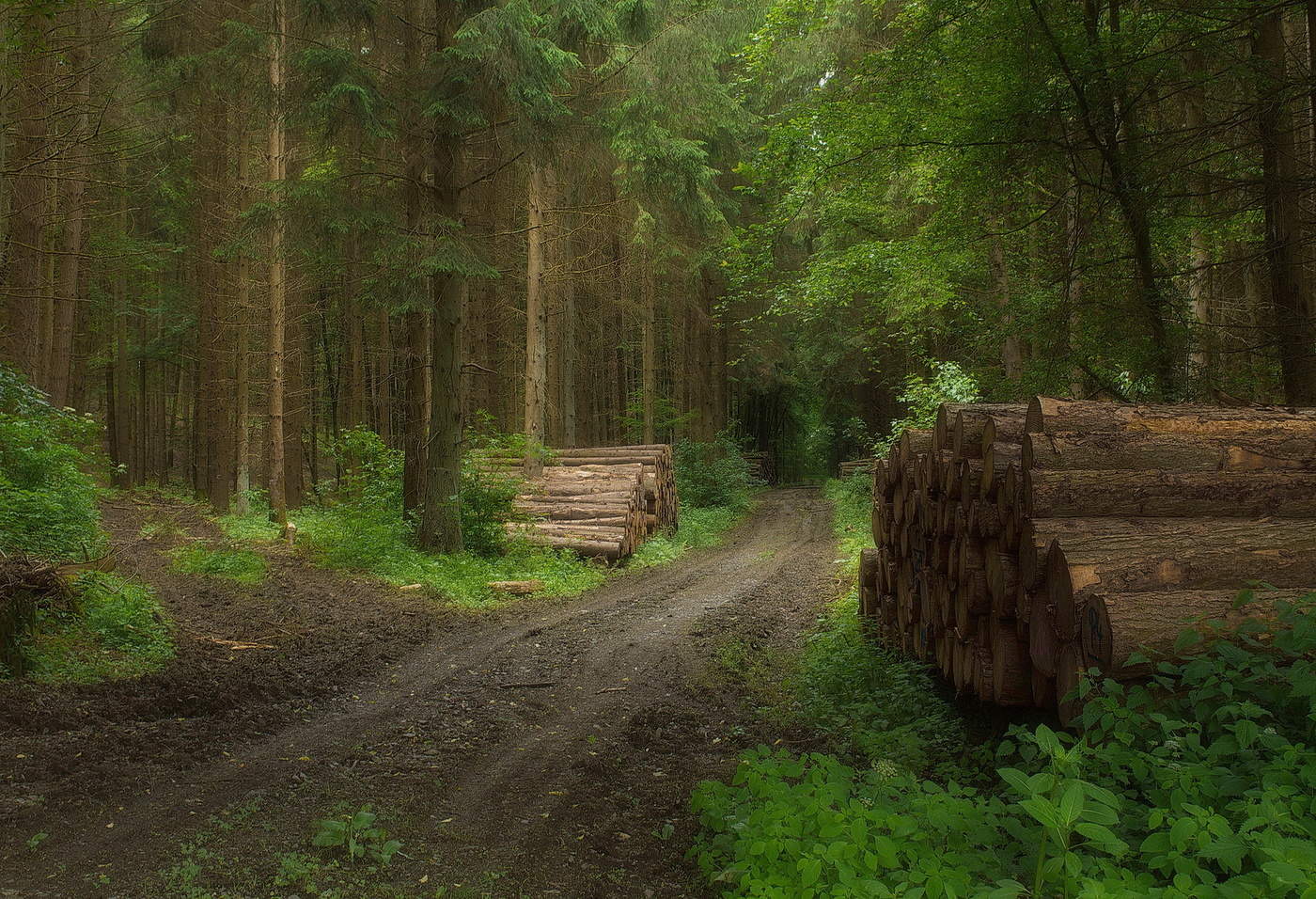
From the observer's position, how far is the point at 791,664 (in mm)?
7637

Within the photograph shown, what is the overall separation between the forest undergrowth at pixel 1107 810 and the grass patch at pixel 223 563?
8.72 meters

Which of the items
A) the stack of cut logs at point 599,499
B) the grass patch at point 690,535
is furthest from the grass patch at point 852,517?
the stack of cut logs at point 599,499

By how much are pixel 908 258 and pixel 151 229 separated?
72.6 feet

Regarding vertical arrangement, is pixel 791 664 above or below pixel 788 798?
below

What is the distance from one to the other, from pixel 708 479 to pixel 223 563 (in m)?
15.4

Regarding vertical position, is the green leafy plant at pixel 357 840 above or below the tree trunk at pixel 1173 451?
below

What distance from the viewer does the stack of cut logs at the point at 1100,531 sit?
386cm

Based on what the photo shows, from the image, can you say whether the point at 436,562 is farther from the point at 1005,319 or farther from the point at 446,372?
the point at 1005,319

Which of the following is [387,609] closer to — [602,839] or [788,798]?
[602,839]

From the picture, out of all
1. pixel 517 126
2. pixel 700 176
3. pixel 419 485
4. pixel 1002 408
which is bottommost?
pixel 419 485

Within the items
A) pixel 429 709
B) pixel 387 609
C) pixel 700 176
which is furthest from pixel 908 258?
pixel 429 709

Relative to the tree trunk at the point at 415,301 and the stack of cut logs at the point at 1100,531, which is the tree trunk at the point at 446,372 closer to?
the tree trunk at the point at 415,301

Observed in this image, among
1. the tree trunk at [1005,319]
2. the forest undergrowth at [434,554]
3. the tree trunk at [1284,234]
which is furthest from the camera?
the tree trunk at [1005,319]

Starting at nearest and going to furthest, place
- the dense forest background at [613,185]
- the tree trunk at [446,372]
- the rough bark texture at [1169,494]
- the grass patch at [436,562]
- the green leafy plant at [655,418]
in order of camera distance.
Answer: the rough bark texture at [1169,494] → the dense forest background at [613,185] → the grass patch at [436,562] → the tree trunk at [446,372] → the green leafy plant at [655,418]
